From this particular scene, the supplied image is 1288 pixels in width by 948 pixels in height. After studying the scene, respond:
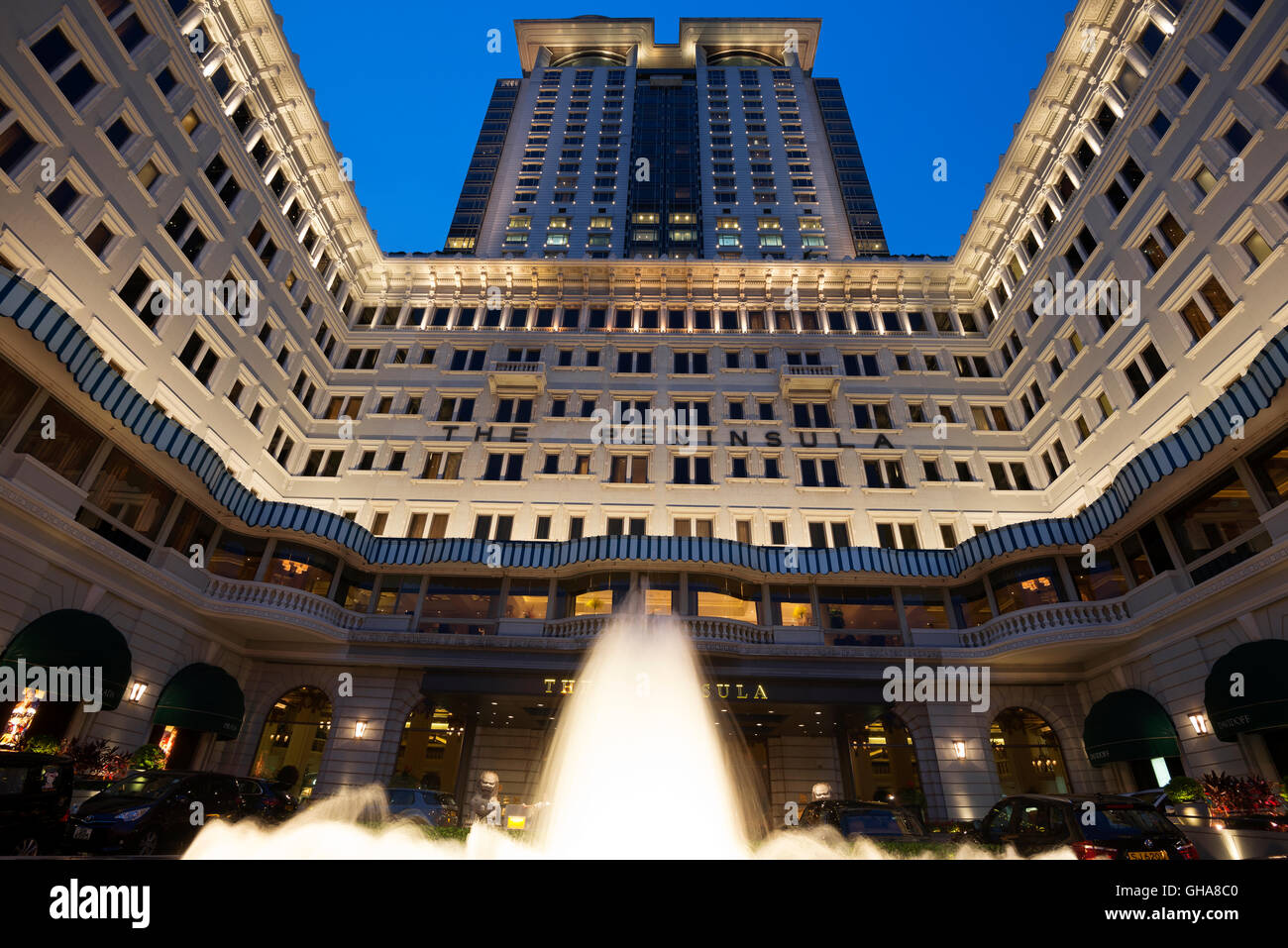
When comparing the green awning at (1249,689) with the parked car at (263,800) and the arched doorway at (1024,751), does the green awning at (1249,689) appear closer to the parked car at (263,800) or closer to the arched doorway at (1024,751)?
the arched doorway at (1024,751)

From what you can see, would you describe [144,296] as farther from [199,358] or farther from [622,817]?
[622,817]

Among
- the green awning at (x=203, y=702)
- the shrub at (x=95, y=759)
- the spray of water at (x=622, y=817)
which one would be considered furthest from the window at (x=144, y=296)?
the spray of water at (x=622, y=817)

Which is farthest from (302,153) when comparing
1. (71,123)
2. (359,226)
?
(71,123)

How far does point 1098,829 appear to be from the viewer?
31.9 feet

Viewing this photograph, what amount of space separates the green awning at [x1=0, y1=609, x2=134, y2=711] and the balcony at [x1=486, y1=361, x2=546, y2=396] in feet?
64.7

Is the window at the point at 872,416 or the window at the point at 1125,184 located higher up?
the window at the point at 1125,184

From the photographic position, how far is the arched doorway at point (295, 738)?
24594 mm

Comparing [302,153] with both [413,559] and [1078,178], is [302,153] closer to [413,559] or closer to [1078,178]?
[413,559]

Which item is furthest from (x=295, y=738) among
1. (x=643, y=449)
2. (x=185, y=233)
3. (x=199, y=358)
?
(x=185, y=233)

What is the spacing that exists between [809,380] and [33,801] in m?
31.4

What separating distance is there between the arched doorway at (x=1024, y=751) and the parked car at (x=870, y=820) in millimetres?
13627

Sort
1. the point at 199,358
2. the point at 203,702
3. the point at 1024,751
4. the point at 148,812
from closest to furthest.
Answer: the point at 148,812, the point at 203,702, the point at 1024,751, the point at 199,358

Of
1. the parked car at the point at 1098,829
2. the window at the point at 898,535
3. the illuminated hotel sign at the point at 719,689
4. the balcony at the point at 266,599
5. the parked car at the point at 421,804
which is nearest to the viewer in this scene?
the parked car at the point at 1098,829
